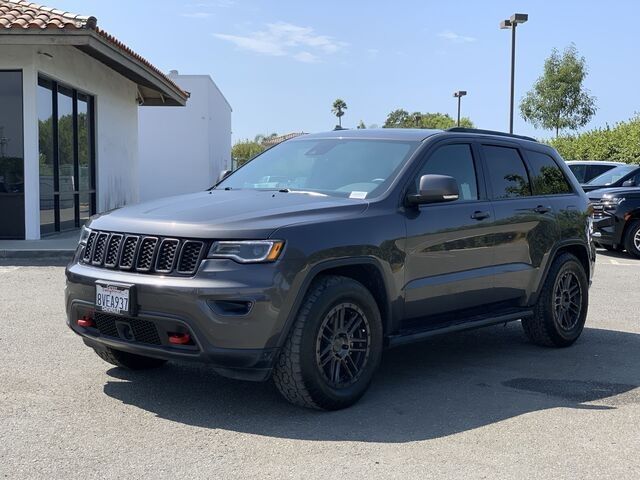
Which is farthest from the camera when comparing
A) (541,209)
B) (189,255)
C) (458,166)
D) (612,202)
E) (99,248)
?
(612,202)

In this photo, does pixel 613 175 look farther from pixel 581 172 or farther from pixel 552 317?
pixel 552 317

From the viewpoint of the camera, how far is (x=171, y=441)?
4.36 metres

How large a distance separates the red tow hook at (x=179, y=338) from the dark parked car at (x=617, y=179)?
13.8 meters

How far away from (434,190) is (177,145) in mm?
29756

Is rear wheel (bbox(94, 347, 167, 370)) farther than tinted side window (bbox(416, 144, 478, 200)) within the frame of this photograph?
No

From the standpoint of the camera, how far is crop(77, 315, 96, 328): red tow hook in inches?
197

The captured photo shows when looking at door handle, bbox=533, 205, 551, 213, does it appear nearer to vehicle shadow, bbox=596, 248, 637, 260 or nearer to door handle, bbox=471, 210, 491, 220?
door handle, bbox=471, 210, 491, 220

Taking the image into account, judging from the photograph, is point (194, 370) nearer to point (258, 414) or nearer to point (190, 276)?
point (258, 414)

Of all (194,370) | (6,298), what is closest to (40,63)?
(6,298)

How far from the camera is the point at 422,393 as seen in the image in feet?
17.9

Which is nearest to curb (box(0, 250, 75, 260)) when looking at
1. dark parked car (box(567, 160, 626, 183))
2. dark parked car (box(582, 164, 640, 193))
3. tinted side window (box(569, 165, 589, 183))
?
dark parked car (box(582, 164, 640, 193))

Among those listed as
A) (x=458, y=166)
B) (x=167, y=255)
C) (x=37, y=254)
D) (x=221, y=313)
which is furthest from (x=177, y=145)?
(x=221, y=313)

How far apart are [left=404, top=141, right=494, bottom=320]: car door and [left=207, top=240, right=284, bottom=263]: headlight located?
115cm

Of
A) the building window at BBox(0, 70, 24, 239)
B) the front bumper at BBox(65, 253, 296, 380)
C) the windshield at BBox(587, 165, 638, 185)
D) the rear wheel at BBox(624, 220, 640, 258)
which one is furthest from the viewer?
the windshield at BBox(587, 165, 638, 185)
